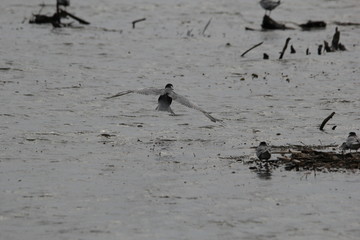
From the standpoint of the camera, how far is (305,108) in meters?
17.8

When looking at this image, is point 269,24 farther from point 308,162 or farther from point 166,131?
point 308,162

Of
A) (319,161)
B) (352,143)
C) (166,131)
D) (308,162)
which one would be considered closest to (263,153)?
(308,162)

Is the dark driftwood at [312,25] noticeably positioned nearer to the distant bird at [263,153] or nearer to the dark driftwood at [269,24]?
the dark driftwood at [269,24]

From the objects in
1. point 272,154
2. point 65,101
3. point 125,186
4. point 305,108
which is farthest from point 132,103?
point 125,186

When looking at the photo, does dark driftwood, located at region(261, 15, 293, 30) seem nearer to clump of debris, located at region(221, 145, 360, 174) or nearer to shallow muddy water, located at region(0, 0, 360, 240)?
shallow muddy water, located at region(0, 0, 360, 240)

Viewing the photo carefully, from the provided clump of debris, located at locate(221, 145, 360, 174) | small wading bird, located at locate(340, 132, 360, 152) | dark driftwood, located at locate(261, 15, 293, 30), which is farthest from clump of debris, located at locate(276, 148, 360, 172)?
dark driftwood, located at locate(261, 15, 293, 30)

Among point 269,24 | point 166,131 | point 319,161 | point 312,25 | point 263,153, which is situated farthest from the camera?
point 312,25

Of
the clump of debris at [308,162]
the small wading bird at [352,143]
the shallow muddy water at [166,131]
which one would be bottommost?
the shallow muddy water at [166,131]

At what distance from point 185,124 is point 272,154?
2918 millimetres

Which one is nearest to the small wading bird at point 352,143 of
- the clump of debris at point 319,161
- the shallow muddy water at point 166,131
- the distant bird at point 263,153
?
the clump of debris at point 319,161

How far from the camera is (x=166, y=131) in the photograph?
51.2ft

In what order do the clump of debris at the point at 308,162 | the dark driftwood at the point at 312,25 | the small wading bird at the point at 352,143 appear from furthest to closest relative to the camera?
the dark driftwood at the point at 312,25 < the small wading bird at the point at 352,143 < the clump of debris at the point at 308,162

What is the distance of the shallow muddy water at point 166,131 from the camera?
10711mm

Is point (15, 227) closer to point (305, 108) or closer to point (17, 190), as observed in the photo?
point (17, 190)
